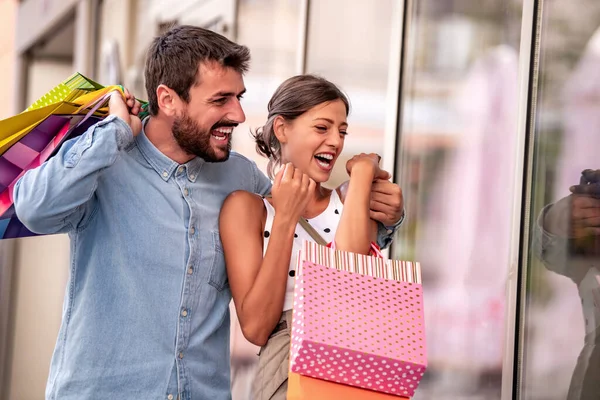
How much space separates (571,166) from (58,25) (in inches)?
264

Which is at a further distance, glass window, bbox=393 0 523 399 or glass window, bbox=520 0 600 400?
glass window, bbox=393 0 523 399

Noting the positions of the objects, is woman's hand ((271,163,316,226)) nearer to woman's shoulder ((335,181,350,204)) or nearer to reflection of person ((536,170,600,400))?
woman's shoulder ((335,181,350,204))

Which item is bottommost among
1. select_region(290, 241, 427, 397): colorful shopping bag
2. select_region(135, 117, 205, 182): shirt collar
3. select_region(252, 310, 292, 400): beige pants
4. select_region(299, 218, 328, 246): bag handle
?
select_region(252, 310, 292, 400): beige pants

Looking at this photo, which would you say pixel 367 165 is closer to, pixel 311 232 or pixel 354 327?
pixel 311 232

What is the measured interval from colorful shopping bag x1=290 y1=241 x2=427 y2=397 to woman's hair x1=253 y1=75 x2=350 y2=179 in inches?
21.3

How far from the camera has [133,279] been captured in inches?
83.0

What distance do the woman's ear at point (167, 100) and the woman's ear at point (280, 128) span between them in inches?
11.2

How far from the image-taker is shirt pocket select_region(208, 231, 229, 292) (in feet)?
7.11

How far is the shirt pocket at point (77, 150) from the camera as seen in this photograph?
1.99m

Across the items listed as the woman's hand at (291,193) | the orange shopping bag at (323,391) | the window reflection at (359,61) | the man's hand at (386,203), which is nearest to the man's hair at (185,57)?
the woman's hand at (291,193)

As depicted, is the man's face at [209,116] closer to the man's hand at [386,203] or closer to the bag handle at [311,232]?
the bag handle at [311,232]

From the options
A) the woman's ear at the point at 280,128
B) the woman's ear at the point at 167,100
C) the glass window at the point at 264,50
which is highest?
the glass window at the point at 264,50

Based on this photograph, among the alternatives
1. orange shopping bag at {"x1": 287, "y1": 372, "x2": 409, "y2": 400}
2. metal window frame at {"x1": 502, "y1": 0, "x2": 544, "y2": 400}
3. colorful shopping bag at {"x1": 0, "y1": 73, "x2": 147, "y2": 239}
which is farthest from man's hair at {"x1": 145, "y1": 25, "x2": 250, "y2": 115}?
metal window frame at {"x1": 502, "y1": 0, "x2": 544, "y2": 400}

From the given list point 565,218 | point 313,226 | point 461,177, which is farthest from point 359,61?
point 313,226
